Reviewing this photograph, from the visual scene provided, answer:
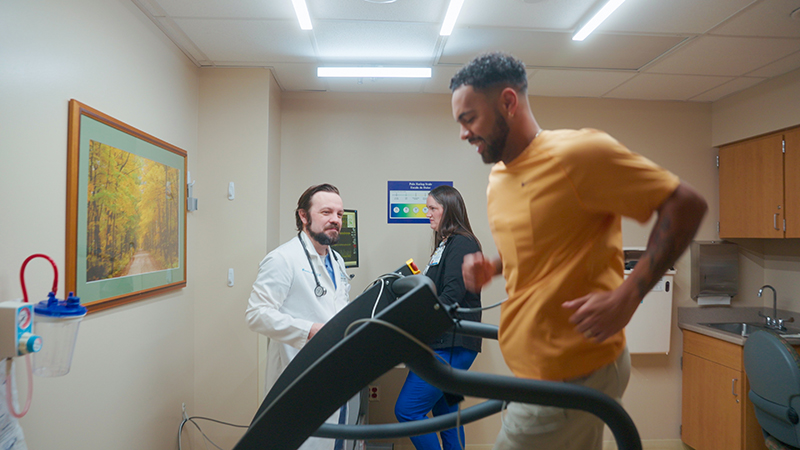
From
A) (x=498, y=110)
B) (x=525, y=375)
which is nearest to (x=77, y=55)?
(x=498, y=110)

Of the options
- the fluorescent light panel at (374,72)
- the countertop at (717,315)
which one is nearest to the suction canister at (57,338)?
the fluorescent light panel at (374,72)

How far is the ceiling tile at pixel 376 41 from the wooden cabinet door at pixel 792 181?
256 cm

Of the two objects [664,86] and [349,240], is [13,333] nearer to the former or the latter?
[349,240]

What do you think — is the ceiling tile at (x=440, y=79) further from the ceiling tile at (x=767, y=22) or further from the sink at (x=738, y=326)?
the sink at (x=738, y=326)

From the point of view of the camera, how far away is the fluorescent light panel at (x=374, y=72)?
2.82 metres

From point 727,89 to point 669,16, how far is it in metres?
1.57

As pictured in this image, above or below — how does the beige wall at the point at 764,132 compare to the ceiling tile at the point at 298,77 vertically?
below

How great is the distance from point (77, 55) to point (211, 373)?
2017 millimetres

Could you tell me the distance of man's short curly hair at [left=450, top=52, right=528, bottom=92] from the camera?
0.93 meters

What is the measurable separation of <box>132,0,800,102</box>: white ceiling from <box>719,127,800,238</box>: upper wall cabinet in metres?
0.50

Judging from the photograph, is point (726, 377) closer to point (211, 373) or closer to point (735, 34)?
point (735, 34)

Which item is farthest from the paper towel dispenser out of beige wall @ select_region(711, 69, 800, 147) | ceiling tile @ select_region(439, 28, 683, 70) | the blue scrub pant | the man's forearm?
the man's forearm

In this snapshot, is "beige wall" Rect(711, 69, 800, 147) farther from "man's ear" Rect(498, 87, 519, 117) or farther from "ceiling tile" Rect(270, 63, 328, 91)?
"ceiling tile" Rect(270, 63, 328, 91)

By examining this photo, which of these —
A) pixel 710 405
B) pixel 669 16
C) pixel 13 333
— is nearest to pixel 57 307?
pixel 13 333
